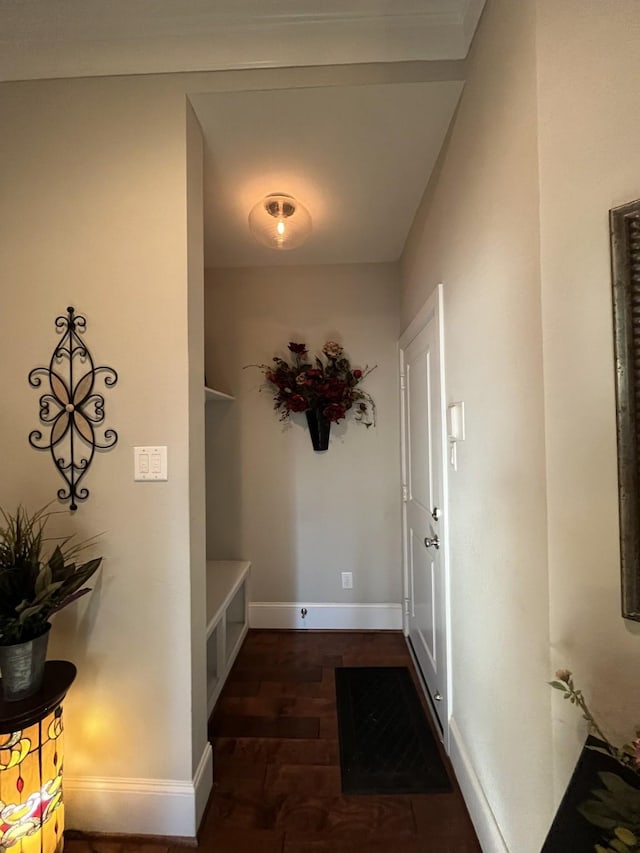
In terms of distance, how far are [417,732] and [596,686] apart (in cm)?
122

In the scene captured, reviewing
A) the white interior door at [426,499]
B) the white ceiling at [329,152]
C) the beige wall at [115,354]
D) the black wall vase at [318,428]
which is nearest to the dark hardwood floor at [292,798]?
the beige wall at [115,354]

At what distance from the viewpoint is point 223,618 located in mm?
1966

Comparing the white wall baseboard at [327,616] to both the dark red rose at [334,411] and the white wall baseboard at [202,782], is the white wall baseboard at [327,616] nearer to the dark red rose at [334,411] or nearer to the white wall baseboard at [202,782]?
the white wall baseboard at [202,782]

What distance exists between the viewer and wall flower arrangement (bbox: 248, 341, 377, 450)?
2.41 metres

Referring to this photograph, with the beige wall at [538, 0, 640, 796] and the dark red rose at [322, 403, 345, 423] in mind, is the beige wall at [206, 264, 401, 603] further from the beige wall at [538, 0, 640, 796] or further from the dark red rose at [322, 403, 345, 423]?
the beige wall at [538, 0, 640, 796]

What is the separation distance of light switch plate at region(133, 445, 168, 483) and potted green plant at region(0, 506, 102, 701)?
33cm

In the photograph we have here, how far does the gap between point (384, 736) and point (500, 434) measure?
1494mm

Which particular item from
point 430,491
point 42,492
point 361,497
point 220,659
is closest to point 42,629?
point 42,492

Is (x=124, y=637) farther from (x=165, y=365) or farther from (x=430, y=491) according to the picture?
(x=430, y=491)

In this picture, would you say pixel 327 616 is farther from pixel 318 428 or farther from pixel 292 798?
pixel 318 428

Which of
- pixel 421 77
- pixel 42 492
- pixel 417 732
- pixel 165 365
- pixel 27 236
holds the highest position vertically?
pixel 421 77

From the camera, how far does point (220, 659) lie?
77.3 inches

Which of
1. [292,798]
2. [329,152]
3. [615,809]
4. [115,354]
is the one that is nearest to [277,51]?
[329,152]

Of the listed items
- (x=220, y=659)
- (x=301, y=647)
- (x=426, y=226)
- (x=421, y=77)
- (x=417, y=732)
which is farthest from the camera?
(x=301, y=647)
